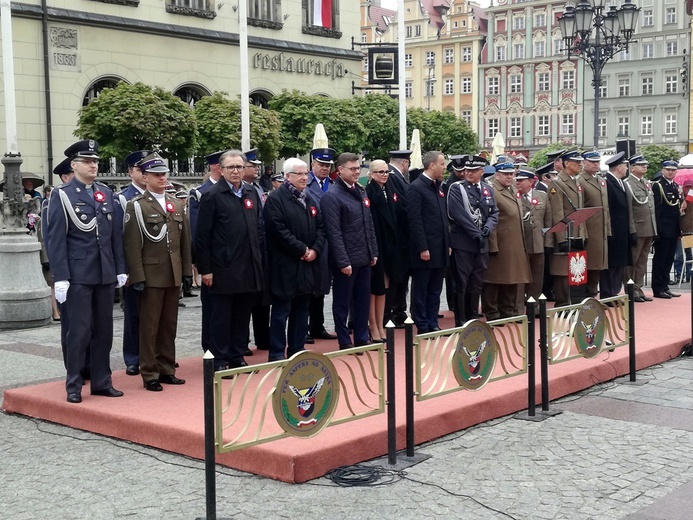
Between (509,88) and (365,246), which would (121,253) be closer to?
(365,246)

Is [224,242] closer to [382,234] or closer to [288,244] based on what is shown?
[288,244]

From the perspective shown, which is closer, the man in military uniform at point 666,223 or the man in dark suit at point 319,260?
the man in dark suit at point 319,260

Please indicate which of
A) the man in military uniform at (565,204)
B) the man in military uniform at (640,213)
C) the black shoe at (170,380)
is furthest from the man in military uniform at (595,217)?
the black shoe at (170,380)

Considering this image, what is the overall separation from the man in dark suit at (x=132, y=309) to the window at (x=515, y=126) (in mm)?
77727

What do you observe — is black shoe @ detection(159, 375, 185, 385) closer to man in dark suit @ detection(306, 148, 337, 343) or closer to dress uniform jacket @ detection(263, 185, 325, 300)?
dress uniform jacket @ detection(263, 185, 325, 300)

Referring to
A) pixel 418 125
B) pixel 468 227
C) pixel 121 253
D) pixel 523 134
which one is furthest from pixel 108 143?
pixel 523 134

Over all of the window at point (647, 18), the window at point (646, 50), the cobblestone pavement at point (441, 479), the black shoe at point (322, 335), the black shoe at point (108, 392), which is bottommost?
the cobblestone pavement at point (441, 479)

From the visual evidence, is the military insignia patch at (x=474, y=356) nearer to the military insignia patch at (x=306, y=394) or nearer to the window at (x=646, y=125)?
the military insignia patch at (x=306, y=394)

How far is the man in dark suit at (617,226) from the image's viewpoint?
1325 centimetres

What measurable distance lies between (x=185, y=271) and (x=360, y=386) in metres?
2.59

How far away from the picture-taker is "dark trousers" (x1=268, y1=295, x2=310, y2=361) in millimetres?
8969

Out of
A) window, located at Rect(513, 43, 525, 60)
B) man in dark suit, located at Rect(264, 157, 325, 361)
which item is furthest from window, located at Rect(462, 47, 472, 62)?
man in dark suit, located at Rect(264, 157, 325, 361)

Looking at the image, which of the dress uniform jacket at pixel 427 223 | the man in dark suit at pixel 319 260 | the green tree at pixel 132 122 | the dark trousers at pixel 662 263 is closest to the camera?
the man in dark suit at pixel 319 260

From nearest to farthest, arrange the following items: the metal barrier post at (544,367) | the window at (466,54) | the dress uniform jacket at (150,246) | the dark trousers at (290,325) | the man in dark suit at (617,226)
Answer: the metal barrier post at (544,367) → the dress uniform jacket at (150,246) → the dark trousers at (290,325) → the man in dark suit at (617,226) → the window at (466,54)
